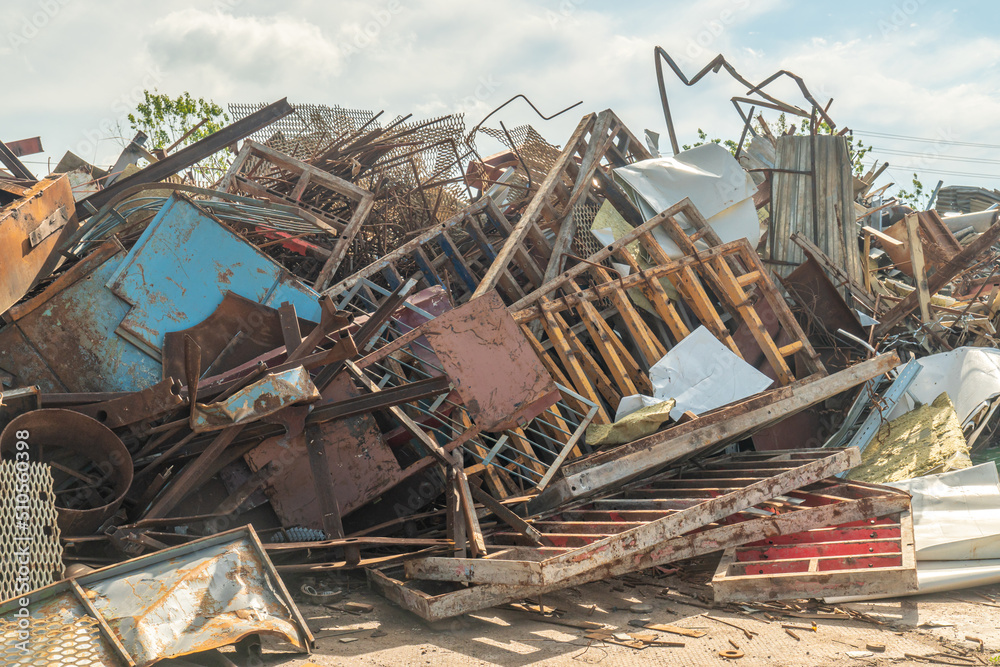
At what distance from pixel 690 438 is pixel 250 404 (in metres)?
2.83

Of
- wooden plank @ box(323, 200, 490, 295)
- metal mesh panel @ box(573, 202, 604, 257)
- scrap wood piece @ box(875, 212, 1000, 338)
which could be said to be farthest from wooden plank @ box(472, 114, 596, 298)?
scrap wood piece @ box(875, 212, 1000, 338)

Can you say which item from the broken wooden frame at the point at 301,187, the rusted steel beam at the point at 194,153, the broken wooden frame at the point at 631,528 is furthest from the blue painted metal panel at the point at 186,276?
the broken wooden frame at the point at 631,528

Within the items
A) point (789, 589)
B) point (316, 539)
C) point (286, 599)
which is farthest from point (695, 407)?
point (286, 599)

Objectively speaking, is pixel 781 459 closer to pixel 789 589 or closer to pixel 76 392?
pixel 789 589

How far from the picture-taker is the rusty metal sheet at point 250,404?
398cm

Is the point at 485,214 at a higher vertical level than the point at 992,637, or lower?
higher

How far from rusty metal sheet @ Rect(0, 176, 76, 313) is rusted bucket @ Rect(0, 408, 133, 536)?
0.98 meters

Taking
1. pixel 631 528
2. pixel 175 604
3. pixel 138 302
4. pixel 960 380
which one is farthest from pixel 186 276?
pixel 960 380

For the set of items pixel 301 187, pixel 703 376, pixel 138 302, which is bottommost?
pixel 703 376

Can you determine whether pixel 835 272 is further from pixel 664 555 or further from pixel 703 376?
pixel 664 555

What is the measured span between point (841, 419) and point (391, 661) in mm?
4729

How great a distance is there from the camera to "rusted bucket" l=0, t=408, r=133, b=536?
154 inches

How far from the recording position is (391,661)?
3383 mm

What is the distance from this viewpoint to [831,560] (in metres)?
4.30
